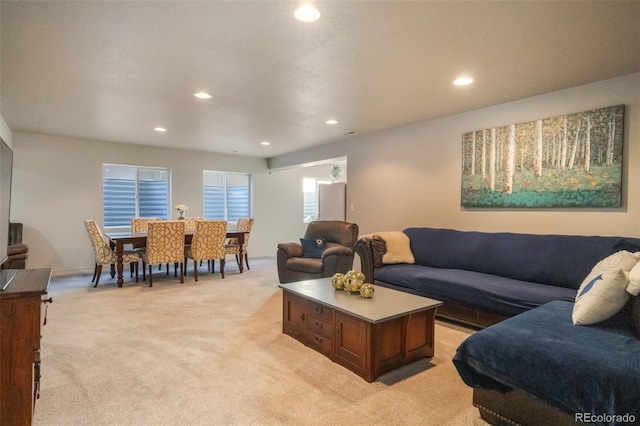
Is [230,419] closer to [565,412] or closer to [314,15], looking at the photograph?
[565,412]

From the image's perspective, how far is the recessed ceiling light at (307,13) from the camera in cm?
192

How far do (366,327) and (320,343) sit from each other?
586mm

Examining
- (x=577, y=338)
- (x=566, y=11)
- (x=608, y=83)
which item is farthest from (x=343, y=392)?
(x=608, y=83)

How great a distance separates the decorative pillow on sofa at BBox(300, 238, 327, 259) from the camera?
472 cm

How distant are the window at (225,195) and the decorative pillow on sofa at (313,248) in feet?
11.4

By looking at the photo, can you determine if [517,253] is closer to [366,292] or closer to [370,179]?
[366,292]

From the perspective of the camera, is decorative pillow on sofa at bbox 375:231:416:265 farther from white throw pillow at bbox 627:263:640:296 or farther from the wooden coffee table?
white throw pillow at bbox 627:263:640:296

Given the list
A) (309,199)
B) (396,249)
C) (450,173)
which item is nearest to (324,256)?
(396,249)

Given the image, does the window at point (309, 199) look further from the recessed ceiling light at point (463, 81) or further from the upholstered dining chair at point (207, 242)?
the recessed ceiling light at point (463, 81)

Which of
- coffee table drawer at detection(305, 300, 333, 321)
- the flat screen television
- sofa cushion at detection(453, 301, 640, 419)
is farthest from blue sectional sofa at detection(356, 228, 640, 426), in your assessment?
the flat screen television

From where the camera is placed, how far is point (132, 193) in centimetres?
658

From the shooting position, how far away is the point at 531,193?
3.54 m

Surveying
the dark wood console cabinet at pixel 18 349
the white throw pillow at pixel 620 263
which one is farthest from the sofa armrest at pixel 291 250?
the white throw pillow at pixel 620 263

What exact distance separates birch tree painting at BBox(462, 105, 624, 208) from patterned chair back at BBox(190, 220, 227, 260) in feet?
12.0
